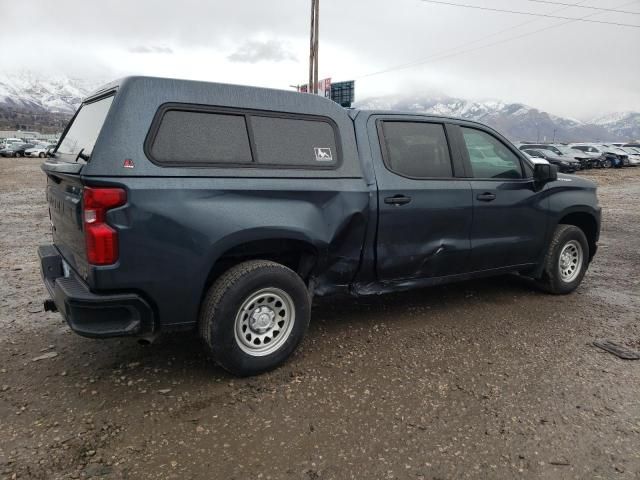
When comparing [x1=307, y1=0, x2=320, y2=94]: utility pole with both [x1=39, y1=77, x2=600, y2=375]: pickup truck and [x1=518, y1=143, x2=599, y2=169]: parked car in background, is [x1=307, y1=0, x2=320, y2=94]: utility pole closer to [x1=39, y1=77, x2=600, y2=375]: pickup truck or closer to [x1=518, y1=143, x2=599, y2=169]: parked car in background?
[x1=518, y1=143, x2=599, y2=169]: parked car in background

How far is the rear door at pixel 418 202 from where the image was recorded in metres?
3.99

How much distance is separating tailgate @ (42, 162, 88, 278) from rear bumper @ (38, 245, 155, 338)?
17 cm

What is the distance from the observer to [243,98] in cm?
338

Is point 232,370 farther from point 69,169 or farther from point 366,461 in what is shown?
point 69,169

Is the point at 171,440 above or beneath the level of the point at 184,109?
beneath

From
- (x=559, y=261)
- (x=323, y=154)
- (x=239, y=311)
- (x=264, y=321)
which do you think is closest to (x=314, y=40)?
(x=559, y=261)

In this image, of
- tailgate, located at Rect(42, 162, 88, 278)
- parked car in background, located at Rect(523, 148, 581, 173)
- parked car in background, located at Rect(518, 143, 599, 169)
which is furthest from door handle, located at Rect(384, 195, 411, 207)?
parked car in background, located at Rect(518, 143, 599, 169)

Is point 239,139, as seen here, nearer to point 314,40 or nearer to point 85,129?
point 85,129

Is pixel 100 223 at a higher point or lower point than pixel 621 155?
lower

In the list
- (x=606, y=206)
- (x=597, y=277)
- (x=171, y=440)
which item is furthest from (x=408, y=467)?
(x=606, y=206)

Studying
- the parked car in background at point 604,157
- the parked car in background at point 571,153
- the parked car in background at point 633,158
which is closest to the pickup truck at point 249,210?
the parked car in background at point 571,153

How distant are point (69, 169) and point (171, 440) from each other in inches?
67.7

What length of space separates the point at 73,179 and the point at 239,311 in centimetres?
130

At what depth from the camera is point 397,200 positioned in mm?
3980
